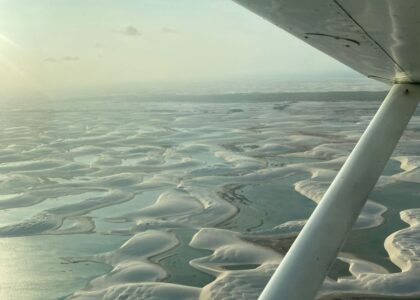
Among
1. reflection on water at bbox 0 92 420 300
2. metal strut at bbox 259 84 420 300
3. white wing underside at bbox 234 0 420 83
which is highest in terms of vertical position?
white wing underside at bbox 234 0 420 83

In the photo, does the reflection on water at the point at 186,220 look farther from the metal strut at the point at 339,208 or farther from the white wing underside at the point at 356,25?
the white wing underside at the point at 356,25

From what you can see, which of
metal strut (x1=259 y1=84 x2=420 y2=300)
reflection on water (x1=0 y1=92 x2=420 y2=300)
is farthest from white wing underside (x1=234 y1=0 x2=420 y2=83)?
reflection on water (x1=0 y1=92 x2=420 y2=300)

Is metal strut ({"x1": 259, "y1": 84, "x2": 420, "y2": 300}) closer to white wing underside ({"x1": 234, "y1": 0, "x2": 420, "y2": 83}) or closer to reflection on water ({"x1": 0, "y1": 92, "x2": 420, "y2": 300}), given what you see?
white wing underside ({"x1": 234, "y1": 0, "x2": 420, "y2": 83})

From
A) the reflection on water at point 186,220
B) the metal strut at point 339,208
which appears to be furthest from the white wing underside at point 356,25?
the reflection on water at point 186,220

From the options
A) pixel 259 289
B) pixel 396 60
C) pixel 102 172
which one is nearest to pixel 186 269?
pixel 259 289

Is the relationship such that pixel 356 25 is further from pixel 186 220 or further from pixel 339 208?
pixel 186 220

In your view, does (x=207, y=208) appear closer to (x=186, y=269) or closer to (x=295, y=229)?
(x=295, y=229)

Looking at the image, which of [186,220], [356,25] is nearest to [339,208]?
[356,25]

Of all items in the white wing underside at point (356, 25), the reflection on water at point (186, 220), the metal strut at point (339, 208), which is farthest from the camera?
the reflection on water at point (186, 220)
